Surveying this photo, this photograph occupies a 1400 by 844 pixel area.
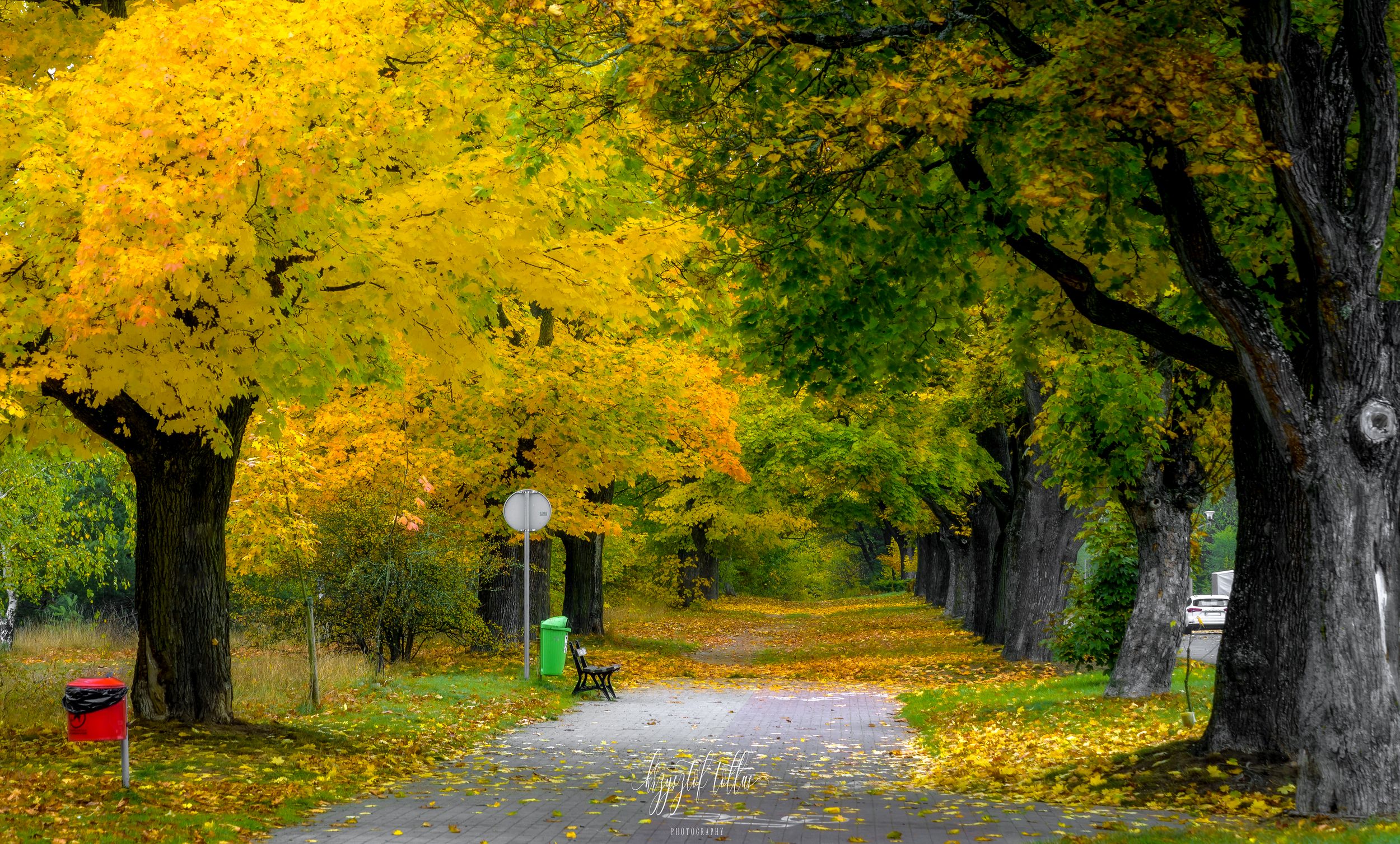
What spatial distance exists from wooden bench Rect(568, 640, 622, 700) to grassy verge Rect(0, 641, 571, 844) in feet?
6.56

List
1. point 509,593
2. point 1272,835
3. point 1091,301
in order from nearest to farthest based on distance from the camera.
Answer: point 1272,835
point 1091,301
point 509,593

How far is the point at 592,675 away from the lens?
62.7ft

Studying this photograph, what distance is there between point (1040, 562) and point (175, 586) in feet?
50.9

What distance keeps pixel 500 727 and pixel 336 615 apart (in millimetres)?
5344

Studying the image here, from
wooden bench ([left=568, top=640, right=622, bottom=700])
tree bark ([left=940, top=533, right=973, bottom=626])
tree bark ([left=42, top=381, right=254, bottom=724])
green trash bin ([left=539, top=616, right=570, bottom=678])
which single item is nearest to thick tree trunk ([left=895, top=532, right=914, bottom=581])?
tree bark ([left=940, top=533, right=973, bottom=626])

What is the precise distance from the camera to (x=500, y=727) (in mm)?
15188

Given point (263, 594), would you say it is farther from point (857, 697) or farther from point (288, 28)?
point (288, 28)

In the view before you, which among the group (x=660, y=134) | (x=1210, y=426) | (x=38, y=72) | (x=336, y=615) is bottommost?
(x=336, y=615)

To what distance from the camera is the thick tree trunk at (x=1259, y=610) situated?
32.4ft

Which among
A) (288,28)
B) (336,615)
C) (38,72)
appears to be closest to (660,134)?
(288,28)

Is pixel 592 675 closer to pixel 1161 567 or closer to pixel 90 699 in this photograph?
pixel 1161 567

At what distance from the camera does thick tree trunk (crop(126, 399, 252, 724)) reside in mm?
12430

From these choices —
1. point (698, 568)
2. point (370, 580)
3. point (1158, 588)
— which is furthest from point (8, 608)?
point (1158, 588)

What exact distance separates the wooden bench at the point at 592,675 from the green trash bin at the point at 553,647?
18.8 inches
